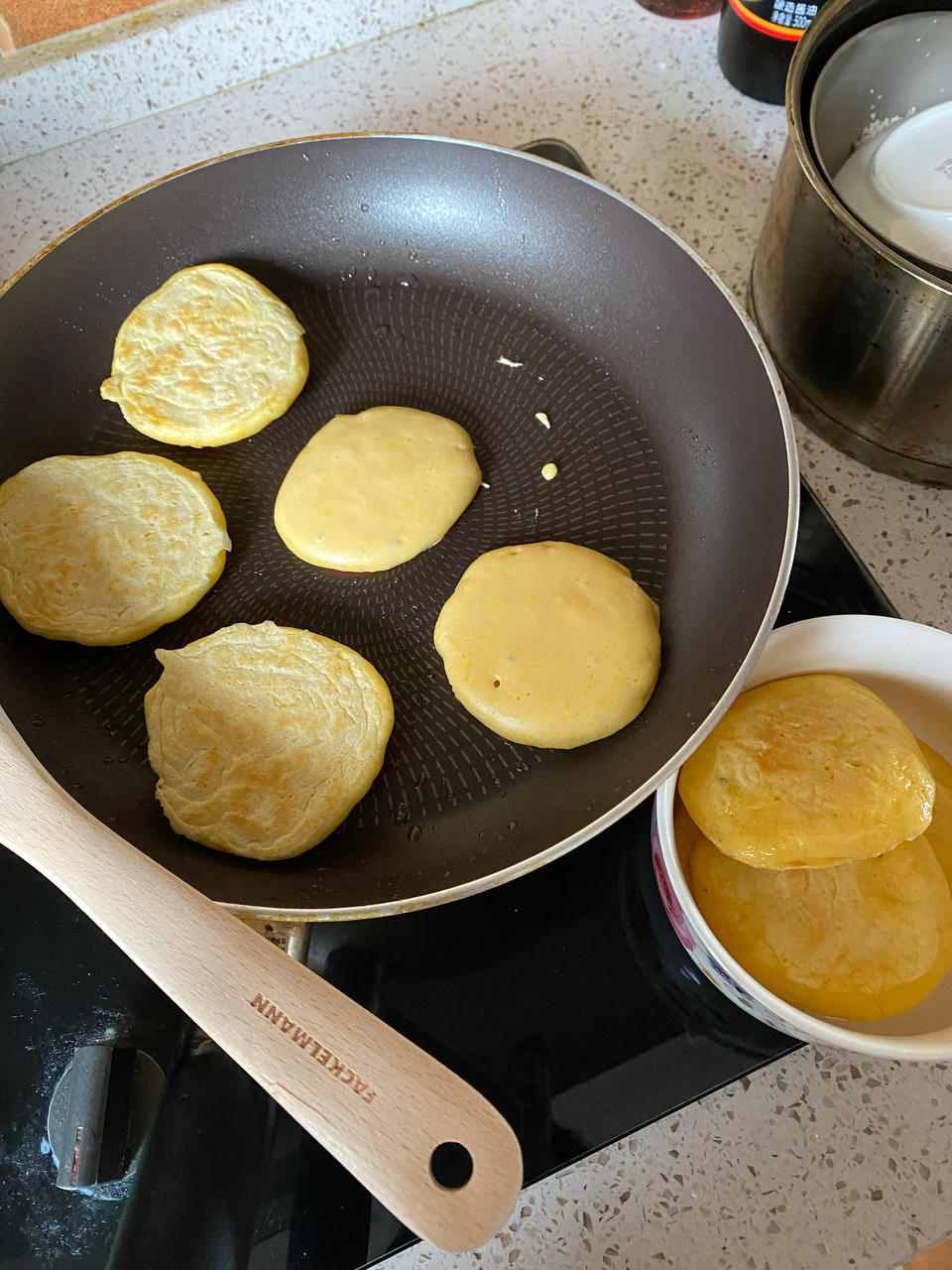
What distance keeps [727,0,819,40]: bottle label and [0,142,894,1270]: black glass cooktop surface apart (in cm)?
78

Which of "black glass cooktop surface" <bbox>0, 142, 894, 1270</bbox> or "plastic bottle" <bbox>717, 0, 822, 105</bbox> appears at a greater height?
"plastic bottle" <bbox>717, 0, 822, 105</bbox>

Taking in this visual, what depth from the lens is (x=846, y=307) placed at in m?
0.67

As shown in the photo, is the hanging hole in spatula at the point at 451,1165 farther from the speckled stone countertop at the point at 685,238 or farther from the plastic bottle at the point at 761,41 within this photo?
the plastic bottle at the point at 761,41

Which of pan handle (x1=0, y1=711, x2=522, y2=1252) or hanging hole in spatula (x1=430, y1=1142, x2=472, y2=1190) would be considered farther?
hanging hole in spatula (x1=430, y1=1142, x2=472, y2=1190)

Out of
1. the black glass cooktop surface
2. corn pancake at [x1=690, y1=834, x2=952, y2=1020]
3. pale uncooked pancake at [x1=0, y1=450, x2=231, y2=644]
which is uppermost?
corn pancake at [x1=690, y1=834, x2=952, y2=1020]

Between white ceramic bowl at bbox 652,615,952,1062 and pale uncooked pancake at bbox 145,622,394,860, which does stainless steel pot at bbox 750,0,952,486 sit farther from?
pale uncooked pancake at bbox 145,622,394,860

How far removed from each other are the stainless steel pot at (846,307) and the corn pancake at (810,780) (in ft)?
0.81

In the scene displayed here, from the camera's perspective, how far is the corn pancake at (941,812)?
0.62 meters

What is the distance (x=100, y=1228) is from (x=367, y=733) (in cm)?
38

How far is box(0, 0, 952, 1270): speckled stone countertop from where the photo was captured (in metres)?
0.59

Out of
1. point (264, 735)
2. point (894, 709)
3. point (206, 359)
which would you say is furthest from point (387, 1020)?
point (206, 359)

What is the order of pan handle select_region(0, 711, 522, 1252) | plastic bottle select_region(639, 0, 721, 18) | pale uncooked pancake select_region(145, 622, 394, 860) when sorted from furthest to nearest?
plastic bottle select_region(639, 0, 721, 18), pale uncooked pancake select_region(145, 622, 394, 860), pan handle select_region(0, 711, 522, 1252)

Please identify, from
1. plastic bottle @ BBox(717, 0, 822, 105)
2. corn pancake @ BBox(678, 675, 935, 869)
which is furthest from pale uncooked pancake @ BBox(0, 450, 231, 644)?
plastic bottle @ BBox(717, 0, 822, 105)

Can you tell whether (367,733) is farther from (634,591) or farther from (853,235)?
(853,235)
